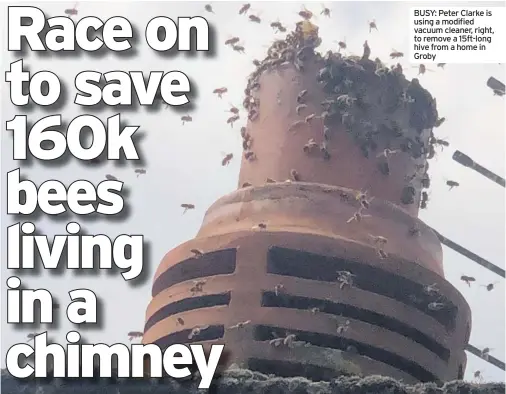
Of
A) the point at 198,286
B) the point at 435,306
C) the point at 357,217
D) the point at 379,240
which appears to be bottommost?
the point at 435,306

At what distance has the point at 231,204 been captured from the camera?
23344mm

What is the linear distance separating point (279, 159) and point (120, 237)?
898 centimetres

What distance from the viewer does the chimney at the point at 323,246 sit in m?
20.8

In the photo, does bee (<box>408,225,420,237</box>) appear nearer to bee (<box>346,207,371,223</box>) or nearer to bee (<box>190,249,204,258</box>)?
bee (<box>346,207,371,223</box>)

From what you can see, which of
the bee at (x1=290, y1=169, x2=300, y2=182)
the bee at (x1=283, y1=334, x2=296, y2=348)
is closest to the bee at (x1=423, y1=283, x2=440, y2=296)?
the bee at (x1=283, y1=334, x2=296, y2=348)

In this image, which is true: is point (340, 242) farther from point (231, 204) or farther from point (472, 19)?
point (472, 19)

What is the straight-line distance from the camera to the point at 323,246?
21281 millimetres

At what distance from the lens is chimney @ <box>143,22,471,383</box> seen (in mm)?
20828

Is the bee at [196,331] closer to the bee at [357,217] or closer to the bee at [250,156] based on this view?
the bee at [357,217]

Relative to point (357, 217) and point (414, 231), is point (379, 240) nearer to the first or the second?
point (357, 217)

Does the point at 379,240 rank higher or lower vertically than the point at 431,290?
higher

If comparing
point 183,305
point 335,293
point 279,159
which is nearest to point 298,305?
point 335,293

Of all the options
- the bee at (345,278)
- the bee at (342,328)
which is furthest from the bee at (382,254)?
the bee at (342,328)

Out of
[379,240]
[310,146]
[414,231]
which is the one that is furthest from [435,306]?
[310,146]
